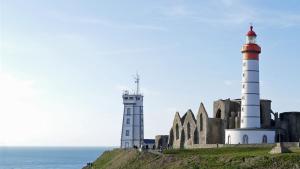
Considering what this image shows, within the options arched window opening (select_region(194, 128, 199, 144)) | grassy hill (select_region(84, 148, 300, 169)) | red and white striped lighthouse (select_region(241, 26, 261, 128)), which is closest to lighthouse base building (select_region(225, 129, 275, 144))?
red and white striped lighthouse (select_region(241, 26, 261, 128))

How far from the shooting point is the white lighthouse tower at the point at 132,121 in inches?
3750

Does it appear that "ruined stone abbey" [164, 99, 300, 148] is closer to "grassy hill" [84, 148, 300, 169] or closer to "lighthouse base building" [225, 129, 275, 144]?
"lighthouse base building" [225, 129, 275, 144]

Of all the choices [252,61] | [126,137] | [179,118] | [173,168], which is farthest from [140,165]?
[126,137]

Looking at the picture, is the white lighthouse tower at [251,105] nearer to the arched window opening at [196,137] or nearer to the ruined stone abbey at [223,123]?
the ruined stone abbey at [223,123]

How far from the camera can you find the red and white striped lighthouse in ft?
220

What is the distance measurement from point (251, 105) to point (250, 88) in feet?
6.91

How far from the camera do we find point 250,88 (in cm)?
6712

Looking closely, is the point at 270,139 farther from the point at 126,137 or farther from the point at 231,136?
the point at 126,137

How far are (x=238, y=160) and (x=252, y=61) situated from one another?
2450 cm

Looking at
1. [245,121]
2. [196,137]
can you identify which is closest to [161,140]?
[196,137]

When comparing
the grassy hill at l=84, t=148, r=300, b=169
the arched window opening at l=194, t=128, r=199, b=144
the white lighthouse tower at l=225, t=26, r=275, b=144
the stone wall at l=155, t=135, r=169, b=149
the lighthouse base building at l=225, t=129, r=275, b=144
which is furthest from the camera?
the stone wall at l=155, t=135, r=169, b=149

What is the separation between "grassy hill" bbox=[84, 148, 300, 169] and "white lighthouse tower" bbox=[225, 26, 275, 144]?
1062cm

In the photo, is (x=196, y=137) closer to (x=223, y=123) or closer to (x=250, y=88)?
(x=223, y=123)

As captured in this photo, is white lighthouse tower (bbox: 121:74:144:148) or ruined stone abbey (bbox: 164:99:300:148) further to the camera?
white lighthouse tower (bbox: 121:74:144:148)
